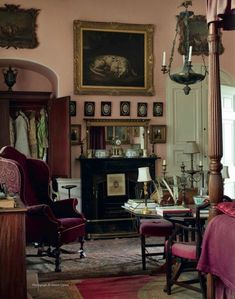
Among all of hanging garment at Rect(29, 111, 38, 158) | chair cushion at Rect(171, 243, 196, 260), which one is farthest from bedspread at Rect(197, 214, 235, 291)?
hanging garment at Rect(29, 111, 38, 158)

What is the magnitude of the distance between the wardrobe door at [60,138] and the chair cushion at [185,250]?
3.31m

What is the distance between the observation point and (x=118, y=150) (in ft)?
26.6

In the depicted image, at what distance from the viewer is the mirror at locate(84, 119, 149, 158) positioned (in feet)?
26.5

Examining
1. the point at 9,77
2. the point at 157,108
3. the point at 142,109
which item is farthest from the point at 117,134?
the point at 9,77

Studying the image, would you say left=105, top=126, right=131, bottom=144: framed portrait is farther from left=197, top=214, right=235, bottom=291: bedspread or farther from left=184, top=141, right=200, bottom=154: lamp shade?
left=197, top=214, right=235, bottom=291: bedspread

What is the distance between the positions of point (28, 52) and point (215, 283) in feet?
17.4

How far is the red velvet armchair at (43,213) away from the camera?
543 cm

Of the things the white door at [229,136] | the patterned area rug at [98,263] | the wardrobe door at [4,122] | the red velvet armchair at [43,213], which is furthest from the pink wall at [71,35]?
the red velvet armchair at [43,213]

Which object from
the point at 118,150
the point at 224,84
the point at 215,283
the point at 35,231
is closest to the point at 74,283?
the point at 35,231

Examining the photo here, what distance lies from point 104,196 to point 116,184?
0.28 meters

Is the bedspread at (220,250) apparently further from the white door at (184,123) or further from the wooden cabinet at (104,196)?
the white door at (184,123)

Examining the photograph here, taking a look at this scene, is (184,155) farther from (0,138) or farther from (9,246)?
(9,246)

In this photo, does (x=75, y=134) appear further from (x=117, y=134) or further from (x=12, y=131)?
(x=12, y=131)

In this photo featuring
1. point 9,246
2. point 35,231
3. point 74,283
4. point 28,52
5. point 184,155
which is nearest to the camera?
point 9,246
